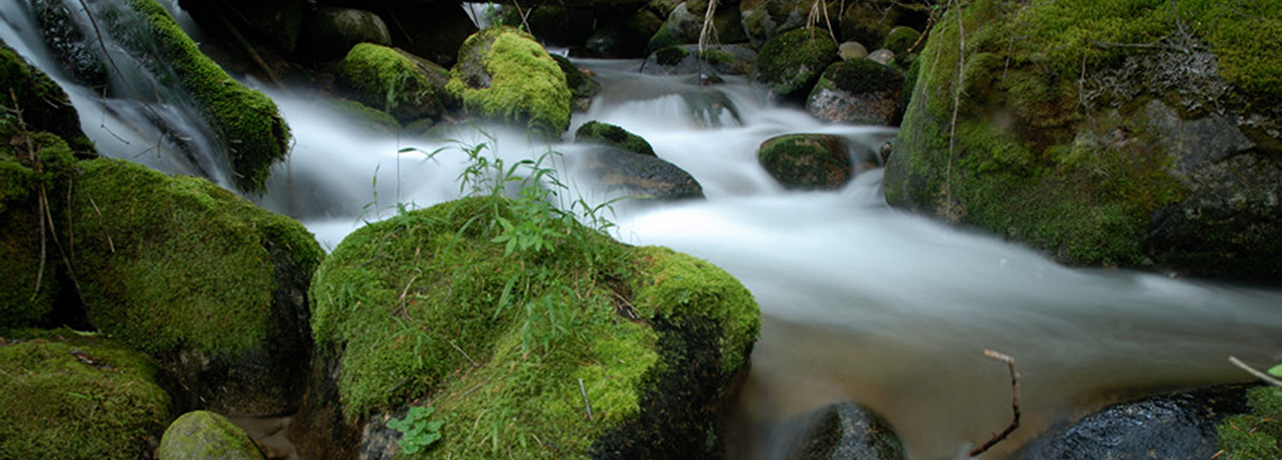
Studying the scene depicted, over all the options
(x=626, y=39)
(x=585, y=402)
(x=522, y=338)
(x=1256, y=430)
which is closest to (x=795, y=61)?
(x=626, y=39)

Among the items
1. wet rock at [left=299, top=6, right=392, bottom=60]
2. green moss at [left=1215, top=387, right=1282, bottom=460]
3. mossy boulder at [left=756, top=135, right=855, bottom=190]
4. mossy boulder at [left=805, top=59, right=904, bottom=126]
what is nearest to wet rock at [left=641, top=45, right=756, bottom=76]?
mossy boulder at [left=805, top=59, right=904, bottom=126]

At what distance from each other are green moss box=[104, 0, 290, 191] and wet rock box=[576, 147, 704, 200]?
9.86 ft

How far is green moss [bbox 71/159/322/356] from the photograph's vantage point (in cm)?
279

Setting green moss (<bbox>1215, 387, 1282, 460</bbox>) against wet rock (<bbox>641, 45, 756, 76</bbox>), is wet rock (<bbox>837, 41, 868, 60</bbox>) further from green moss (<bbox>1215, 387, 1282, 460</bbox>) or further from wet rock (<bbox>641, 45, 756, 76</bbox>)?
green moss (<bbox>1215, 387, 1282, 460</bbox>)

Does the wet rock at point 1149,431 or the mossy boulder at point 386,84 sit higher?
the wet rock at point 1149,431

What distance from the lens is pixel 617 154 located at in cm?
712

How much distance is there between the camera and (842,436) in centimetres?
263

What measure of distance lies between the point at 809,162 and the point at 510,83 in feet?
12.2

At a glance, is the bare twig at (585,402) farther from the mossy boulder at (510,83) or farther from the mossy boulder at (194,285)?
the mossy boulder at (510,83)

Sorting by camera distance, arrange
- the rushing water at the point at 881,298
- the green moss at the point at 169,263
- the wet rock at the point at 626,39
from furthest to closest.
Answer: the wet rock at the point at 626,39 < the rushing water at the point at 881,298 < the green moss at the point at 169,263

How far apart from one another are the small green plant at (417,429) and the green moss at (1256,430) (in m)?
2.73

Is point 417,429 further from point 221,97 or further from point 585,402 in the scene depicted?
point 221,97

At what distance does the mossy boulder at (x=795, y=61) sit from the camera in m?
10.5

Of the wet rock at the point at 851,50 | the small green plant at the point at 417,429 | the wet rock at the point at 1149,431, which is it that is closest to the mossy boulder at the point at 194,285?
the small green plant at the point at 417,429
